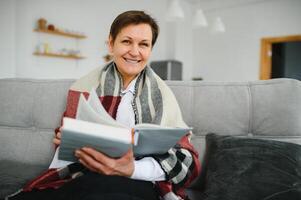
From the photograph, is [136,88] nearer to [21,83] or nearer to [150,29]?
[150,29]

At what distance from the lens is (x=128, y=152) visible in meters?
0.86

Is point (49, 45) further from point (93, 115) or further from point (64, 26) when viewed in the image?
point (93, 115)

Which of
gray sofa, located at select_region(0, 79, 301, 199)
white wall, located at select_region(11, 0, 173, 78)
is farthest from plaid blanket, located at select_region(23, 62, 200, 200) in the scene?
white wall, located at select_region(11, 0, 173, 78)

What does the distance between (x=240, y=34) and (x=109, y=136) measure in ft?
19.2

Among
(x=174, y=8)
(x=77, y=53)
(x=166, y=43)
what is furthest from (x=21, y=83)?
(x=166, y=43)

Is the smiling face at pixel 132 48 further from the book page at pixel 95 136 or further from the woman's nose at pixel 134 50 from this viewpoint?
the book page at pixel 95 136

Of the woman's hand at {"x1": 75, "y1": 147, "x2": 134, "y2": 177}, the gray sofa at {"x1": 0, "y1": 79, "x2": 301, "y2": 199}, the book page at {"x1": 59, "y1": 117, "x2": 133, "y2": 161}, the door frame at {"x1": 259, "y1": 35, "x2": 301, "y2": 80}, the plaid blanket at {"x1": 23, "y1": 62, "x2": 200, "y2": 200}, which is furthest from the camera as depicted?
the door frame at {"x1": 259, "y1": 35, "x2": 301, "y2": 80}

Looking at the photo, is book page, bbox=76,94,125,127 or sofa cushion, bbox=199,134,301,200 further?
sofa cushion, bbox=199,134,301,200

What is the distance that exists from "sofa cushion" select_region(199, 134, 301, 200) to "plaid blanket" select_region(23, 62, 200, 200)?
0.37 feet

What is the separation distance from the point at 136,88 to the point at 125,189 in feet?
1.67

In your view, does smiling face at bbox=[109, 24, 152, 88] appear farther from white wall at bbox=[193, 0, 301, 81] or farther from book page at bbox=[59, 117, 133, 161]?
white wall at bbox=[193, 0, 301, 81]

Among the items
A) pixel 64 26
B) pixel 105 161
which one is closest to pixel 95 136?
pixel 105 161

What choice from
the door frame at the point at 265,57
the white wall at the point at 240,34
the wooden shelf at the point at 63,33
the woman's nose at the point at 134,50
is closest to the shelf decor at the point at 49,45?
the wooden shelf at the point at 63,33

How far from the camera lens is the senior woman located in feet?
2.87
